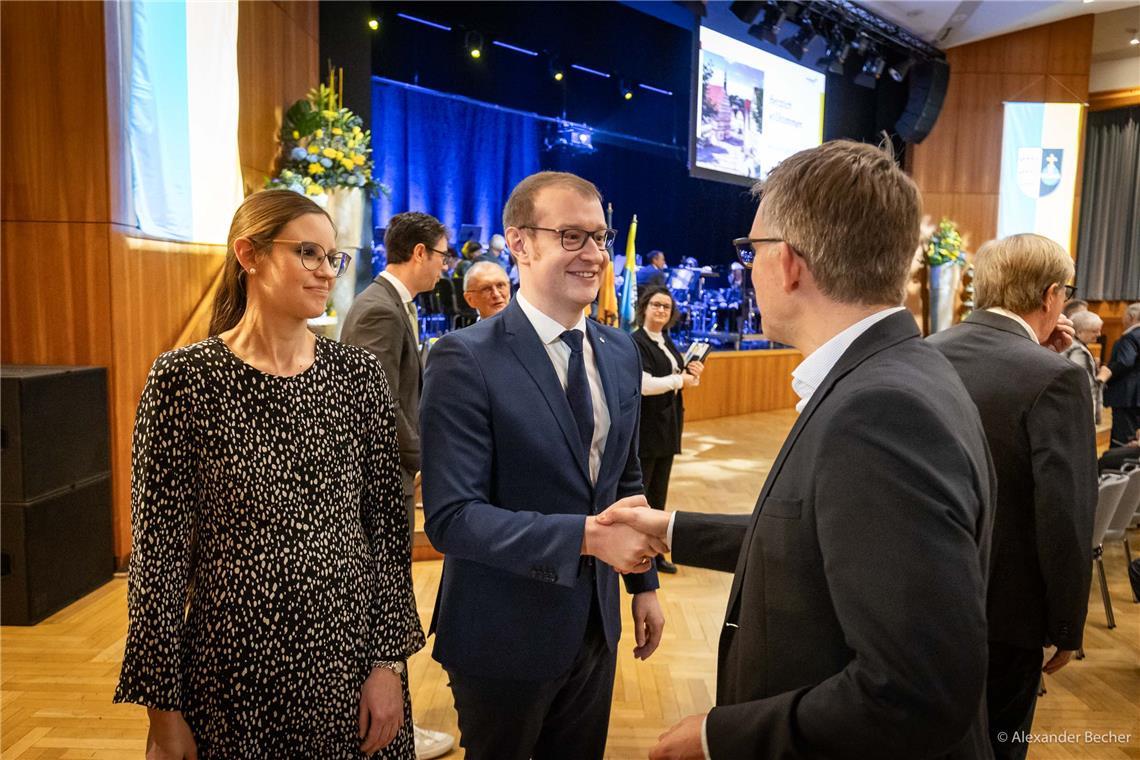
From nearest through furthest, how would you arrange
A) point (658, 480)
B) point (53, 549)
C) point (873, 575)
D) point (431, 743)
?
point (873, 575) < point (431, 743) < point (53, 549) < point (658, 480)

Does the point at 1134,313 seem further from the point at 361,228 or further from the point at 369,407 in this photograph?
the point at 369,407

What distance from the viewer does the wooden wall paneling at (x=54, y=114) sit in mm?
4062

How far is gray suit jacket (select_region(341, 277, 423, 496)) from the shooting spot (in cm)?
295

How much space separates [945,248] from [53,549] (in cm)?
1173

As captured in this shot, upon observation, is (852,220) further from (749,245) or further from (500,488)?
(500,488)

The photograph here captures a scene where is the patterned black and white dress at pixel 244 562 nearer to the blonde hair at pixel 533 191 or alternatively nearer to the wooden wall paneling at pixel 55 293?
the blonde hair at pixel 533 191

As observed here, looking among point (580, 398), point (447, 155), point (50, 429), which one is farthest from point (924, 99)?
point (580, 398)

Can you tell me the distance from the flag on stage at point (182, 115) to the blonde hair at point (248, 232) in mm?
3414

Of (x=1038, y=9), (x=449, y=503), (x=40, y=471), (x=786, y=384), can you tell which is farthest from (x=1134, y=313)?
(x=40, y=471)

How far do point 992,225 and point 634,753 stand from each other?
39.8 feet

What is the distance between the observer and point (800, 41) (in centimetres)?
943

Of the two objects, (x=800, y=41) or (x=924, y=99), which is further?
(x=924, y=99)

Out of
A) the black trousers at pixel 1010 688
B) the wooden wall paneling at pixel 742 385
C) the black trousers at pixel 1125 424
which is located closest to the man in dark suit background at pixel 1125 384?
the black trousers at pixel 1125 424

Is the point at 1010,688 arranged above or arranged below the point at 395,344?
below
